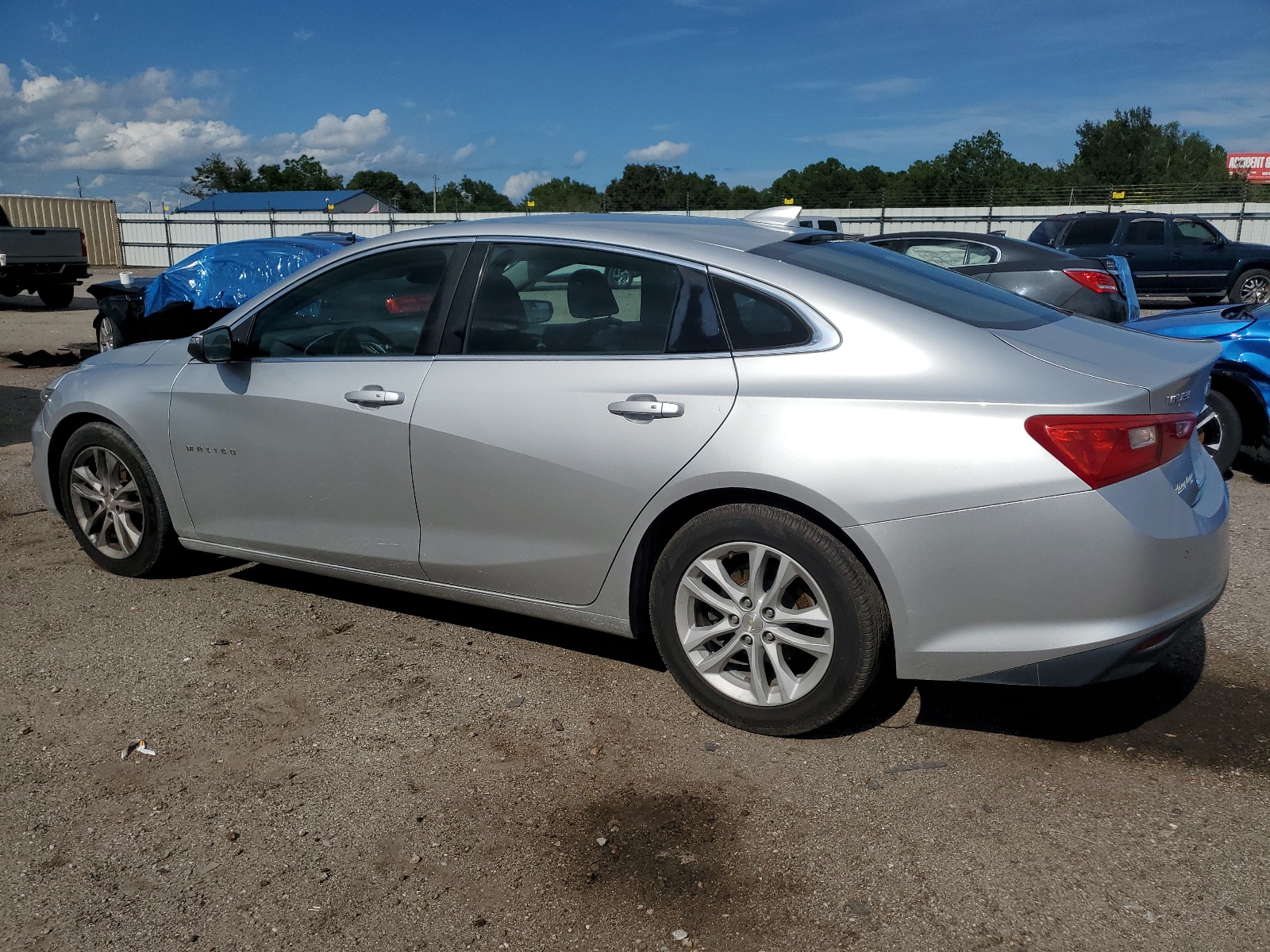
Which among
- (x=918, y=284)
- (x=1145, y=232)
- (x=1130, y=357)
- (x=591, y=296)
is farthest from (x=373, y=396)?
(x=1145, y=232)

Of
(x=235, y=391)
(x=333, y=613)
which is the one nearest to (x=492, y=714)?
(x=333, y=613)

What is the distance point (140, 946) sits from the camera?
241 centimetres

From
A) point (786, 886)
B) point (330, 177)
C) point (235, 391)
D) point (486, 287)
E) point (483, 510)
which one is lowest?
point (786, 886)

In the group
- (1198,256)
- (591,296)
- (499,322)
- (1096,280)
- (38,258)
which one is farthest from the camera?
(38,258)

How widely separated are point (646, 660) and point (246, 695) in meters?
1.49

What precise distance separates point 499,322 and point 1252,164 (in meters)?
96.3

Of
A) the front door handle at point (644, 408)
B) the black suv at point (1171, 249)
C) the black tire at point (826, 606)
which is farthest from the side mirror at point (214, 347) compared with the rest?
the black suv at point (1171, 249)

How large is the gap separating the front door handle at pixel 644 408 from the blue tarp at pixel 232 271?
7.87 meters

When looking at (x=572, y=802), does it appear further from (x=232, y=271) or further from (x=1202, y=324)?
(x=232, y=271)

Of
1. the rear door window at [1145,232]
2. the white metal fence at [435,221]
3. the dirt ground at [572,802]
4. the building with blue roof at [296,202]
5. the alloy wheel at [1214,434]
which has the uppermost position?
the building with blue roof at [296,202]

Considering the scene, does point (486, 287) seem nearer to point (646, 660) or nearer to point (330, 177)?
point (646, 660)

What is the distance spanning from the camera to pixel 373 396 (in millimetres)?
3807

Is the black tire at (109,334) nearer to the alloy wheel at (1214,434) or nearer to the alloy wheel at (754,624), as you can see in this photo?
the alloy wheel at (754,624)

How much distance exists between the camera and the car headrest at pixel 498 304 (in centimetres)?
370
